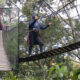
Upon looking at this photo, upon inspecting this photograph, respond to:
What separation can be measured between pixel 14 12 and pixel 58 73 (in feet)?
3.52

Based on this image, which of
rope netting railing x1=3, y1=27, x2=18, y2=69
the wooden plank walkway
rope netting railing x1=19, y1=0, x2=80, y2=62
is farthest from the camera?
rope netting railing x1=19, y1=0, x2=80, y2=62

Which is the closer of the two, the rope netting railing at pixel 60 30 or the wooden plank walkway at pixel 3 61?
the wooden plank walkway at pixel 3 61

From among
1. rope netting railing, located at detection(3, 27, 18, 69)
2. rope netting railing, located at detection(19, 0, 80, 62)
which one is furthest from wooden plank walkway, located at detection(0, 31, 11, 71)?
rope netting railing, located at detection(19, 0, 80, 62)

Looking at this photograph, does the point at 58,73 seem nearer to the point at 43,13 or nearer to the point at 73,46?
the point at 73,46

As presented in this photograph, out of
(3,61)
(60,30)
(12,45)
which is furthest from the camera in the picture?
(60,30)

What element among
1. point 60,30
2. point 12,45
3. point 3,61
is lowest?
point 60,30

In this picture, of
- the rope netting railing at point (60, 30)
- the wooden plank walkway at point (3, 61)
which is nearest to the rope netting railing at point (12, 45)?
the wooden plank walkway at point (3, 61)

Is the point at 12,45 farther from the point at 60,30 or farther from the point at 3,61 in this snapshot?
the point at 60,30

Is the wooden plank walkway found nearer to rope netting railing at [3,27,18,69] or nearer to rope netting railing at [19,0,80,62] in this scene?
rope netting railing at [3,27,18,69]

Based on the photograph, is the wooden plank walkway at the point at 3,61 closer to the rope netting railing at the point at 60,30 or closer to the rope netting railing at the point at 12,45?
the rope netting railing at the point at 12,45

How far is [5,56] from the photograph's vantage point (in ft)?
11.5

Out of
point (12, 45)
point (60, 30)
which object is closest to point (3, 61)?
point (12, 45)

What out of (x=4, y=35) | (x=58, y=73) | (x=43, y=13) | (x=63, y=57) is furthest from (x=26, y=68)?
(x=58, y=73)

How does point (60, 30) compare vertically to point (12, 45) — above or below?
below
